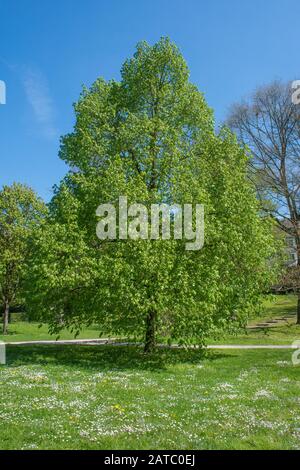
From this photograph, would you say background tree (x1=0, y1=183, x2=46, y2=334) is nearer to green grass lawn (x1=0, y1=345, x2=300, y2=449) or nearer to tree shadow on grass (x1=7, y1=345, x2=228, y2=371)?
tree shadow on grass (x1=7, y1=345, x2=228, y2=371)

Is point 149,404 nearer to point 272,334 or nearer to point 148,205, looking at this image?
point 148,205

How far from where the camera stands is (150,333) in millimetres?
24953

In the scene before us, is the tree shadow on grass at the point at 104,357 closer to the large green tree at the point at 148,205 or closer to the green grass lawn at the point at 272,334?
the large green tree at the point at 148,205

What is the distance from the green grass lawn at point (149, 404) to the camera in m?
10.5

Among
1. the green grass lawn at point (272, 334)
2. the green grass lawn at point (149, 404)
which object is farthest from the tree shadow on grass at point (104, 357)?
the green grass lawn at point (272, 334)

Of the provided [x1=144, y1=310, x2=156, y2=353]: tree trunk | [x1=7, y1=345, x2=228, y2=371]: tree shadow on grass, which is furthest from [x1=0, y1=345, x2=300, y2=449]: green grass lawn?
[x1=144, y1=310, x2=156, y2=353]: tree trunk

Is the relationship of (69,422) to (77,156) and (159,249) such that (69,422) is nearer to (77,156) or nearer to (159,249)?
(159,249)

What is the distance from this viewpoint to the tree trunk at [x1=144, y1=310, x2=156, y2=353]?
23.3 m

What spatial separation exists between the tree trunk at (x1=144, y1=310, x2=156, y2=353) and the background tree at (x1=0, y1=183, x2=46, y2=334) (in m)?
21.4

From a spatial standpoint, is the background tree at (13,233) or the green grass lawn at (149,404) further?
the background tree at (13,233)

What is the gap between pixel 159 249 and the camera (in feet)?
69.2

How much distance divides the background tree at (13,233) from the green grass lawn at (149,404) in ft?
71.1
